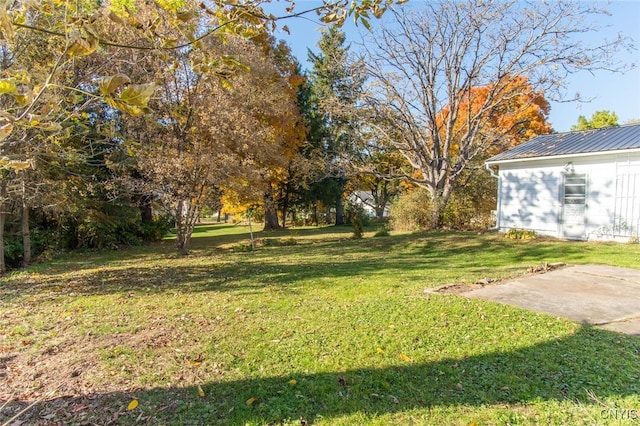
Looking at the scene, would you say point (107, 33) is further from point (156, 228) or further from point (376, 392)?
point (156, 228)

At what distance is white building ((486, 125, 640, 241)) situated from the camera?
10281 mm

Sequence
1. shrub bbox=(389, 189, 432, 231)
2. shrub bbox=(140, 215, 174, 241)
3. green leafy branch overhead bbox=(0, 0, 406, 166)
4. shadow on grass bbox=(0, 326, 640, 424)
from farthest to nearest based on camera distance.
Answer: shrub bbox=(140, 215, 174, 241) → shrub bbox=(389, 189, 432, 231) → shadow on grass bbox=(0, 326, 640, 424) → green leafy branch overhead bbox=(0, 0, 406, 166)

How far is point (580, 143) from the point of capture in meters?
11.7

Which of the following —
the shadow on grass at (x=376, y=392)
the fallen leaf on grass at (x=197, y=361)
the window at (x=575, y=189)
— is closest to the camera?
the shadow on grass at (x=376, y=392)

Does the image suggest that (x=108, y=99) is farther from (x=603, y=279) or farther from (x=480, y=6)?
(x=480, y=6)

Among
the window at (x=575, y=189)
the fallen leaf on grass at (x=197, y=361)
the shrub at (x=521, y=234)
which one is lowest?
the fallen leaf on grass at (x=197, y=361)

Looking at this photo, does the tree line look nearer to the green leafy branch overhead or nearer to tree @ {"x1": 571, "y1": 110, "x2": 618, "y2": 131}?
the green leafy branch overhead

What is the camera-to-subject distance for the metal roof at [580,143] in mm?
10492

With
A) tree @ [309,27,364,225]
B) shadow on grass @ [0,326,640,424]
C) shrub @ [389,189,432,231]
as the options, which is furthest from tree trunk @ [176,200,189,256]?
shrub @ [389,189,432,231]

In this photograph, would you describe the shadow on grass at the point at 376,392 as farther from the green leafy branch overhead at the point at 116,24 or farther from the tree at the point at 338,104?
the tree at the point at 338,104

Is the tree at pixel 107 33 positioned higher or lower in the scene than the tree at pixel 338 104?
lower

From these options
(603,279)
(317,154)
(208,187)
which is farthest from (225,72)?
(317,154)

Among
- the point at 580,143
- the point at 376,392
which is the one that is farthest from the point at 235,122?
the point at 580,143

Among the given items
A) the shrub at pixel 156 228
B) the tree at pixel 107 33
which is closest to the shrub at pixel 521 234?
the tree at pixel 107 33
